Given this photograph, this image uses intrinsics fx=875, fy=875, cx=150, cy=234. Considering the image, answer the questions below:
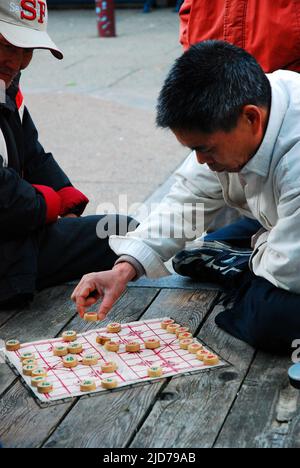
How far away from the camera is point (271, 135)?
8.48 ft

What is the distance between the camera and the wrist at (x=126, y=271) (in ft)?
9.30

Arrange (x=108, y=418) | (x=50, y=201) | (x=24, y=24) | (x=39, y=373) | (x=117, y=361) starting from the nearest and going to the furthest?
(x=108, y=418), (x=39, y=373), (x=117, y=361), (x=24, y=24), (x=50, y=201)

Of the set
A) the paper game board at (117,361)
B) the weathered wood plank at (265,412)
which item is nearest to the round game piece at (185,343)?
the paper game board at (117,361)

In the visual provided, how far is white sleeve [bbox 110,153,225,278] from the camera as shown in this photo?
9.68 ft

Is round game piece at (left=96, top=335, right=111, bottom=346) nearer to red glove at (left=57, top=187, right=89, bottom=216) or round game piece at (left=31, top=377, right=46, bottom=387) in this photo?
round game piece at (left=31, top=377, right=46, bottom=387)

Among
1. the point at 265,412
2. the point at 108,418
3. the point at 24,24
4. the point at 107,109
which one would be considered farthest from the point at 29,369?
the point at 107,109

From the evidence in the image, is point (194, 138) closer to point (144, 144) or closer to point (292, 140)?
point (292, 140)

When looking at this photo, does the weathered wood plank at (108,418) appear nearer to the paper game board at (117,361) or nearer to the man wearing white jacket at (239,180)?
the paper game board at (117,361)

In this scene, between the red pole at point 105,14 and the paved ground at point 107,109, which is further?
the red pole at point 105,14

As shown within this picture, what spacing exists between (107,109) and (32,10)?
379 centimetres

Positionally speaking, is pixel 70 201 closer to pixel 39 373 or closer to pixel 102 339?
pixel 102 339

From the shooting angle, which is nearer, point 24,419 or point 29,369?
point 24,419
